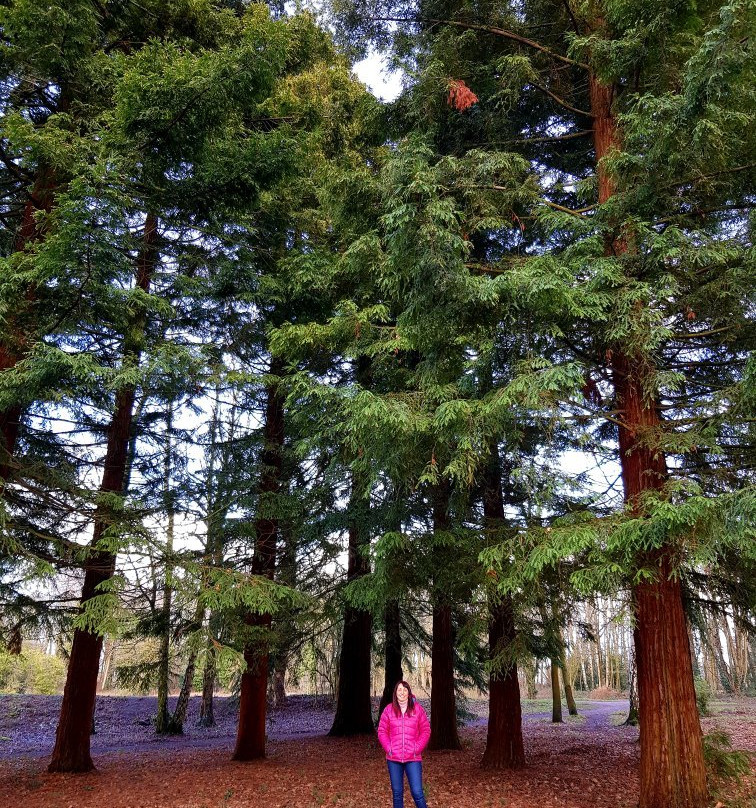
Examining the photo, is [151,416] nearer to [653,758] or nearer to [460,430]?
[460,430]

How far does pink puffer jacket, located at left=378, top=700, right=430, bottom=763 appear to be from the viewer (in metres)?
5.32

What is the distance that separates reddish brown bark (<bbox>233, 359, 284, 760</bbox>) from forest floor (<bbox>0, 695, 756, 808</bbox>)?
16.2 inches

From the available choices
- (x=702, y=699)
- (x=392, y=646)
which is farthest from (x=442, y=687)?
(x=702, y=699)

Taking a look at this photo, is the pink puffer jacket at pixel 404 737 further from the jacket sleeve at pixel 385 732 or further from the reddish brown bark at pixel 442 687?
the reddish brown bark at pixel 442 687

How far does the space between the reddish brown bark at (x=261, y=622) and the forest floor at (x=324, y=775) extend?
0.41 meters

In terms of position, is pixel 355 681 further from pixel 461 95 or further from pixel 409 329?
pixel 461 95

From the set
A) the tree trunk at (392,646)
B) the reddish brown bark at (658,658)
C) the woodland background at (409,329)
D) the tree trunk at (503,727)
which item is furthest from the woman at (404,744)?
the tree trunk at (392,646)

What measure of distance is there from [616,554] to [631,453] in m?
1.49

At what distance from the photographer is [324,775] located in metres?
8.33

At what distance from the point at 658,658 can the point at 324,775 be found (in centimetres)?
551

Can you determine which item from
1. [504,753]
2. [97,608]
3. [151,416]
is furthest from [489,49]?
[504,753]

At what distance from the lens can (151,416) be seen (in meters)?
10.8

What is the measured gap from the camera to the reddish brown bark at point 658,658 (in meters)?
5.35

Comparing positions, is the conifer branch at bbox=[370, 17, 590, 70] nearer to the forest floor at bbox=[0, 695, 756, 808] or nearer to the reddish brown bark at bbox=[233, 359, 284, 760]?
the reddish brown bark at bbox=[233, 359, 284, 760]
